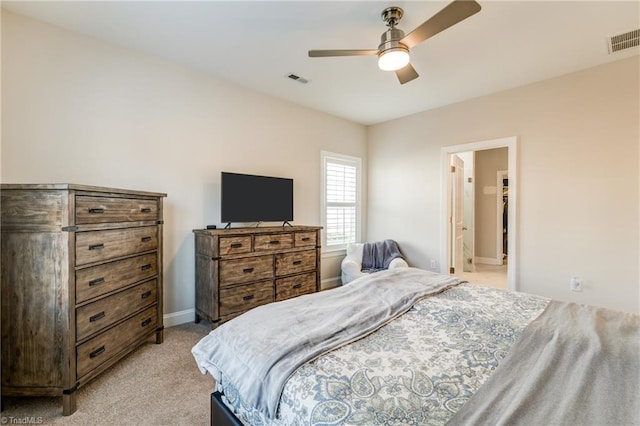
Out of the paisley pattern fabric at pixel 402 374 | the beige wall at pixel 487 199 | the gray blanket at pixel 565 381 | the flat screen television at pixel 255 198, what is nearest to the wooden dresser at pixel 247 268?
the flat screen television at pixel 255 198

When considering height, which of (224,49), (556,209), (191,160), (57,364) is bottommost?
(57,364)

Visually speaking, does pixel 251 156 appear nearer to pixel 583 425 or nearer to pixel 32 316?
pixel 32 316

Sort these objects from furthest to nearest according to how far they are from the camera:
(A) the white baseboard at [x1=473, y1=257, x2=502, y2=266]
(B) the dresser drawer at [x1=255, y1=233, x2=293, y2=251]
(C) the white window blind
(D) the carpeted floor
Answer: (A) the white baseboard at [x1=473, y1=257, x2=502, y2=266], (C) the white window blind, (B) the dresser drawer at [x1=255, y1=233, x2=293, y2=251], (D) the carpeted floor

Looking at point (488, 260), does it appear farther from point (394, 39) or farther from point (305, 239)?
point (394, 39)

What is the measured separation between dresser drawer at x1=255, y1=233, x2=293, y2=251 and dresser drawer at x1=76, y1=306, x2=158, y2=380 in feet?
3.72

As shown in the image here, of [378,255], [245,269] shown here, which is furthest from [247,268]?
[378,255]

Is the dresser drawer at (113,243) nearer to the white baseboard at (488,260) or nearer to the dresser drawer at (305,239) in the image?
the dresser drawer at (305,239)

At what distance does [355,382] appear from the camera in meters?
0.97

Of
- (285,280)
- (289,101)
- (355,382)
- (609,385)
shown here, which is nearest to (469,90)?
(289,101)

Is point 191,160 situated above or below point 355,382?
above

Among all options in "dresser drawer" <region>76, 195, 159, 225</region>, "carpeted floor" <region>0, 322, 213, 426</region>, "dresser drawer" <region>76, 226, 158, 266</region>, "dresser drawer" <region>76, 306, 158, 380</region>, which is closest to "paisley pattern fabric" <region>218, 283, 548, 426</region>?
"carpeted floor" <region>0, 322, 213, 426</region>

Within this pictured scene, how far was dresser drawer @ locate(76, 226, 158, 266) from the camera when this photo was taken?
186cm

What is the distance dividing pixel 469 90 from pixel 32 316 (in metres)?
4.73

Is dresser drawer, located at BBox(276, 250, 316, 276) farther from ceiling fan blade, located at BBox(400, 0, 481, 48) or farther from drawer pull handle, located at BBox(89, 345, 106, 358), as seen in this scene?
ceiling fan blade, located at BBox(400, 0, 481, 48)
